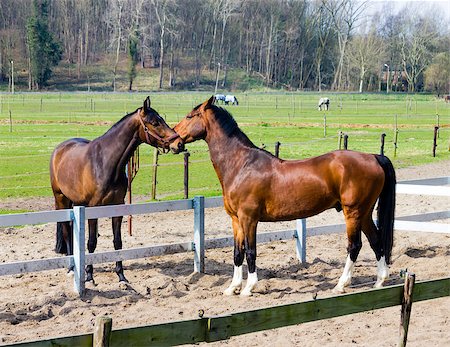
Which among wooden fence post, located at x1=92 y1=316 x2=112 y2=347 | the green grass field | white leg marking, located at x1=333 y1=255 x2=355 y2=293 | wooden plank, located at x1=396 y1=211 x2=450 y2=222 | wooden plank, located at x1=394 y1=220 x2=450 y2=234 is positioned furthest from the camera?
the green grass field

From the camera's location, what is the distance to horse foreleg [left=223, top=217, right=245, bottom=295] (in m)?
8.15

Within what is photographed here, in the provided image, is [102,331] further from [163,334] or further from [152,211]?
[152,211]

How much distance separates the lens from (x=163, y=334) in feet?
13.5

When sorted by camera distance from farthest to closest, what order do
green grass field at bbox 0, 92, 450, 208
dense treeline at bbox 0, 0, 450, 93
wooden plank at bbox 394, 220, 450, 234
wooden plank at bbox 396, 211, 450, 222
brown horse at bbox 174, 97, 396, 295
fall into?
dense treeline at bbox 0, 0, 450, 93, green grass field at bbox 0, 92, 450, 208, wooden plank at bbox 396, 211, 450, 222, wooden plank at bbox 394, 220, 450, 234, brown horse at bbox 174, 97, 396, 295

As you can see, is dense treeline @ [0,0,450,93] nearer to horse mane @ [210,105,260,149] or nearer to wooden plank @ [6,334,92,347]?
horse mane @ [210,105,260,149]

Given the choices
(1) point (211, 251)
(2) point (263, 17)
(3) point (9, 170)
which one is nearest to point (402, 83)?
(2) point (263, 17)

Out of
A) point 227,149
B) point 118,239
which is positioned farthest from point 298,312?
point 118,239

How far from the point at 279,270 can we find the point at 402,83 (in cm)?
9746

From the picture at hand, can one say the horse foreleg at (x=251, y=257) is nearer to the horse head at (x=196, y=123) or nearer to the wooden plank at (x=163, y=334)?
the horse head at (x=196, y=123)

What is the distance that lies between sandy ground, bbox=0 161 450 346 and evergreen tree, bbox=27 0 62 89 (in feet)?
235

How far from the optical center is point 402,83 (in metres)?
102

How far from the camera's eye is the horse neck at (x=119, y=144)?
8.74 m

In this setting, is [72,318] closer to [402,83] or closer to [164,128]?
[164,128]

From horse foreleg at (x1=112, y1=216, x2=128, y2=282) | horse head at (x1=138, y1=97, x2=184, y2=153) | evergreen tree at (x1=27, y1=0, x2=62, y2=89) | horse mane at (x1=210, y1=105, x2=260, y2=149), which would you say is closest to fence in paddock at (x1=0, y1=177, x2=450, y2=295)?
horse foreleg at (x1=112, y1=216, x2=128, y2=282)
